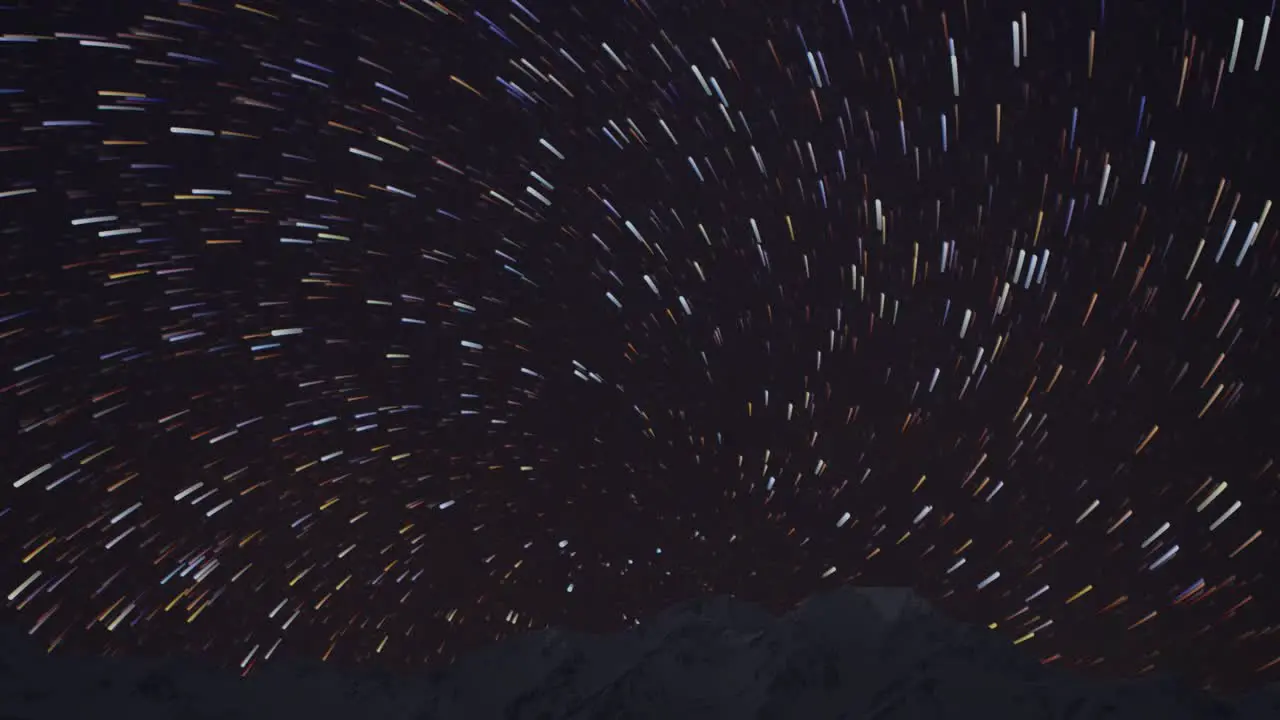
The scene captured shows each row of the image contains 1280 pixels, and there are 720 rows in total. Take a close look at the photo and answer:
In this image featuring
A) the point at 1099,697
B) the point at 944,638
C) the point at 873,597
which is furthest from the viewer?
the point at 873,597

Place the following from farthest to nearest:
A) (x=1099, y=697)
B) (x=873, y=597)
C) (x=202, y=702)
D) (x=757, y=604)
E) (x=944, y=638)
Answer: (x=757, y=604) → (x=873, y=597) → (x=944, y=638) → (x=202, y=702) → (x=1099, y=697)

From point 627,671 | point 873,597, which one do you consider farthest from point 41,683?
point 873,597

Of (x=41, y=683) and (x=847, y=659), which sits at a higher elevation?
(x=847, y=659)

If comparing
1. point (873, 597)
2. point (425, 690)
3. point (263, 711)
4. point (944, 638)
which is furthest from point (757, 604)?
point (263, 711)

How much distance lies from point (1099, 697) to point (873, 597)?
10.4 metres

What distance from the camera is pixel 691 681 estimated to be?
136 ft

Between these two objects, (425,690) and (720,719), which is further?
(425,690)

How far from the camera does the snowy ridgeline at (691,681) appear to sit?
34875 mm

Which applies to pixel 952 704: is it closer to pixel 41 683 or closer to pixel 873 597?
pixel 873 597

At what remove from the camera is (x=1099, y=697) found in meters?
34.3

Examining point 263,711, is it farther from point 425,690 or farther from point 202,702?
point 425,690

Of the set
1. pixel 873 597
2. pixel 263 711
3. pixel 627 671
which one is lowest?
pixel 263 711

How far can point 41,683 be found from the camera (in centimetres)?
3575

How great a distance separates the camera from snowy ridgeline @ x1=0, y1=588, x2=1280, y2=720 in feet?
114
